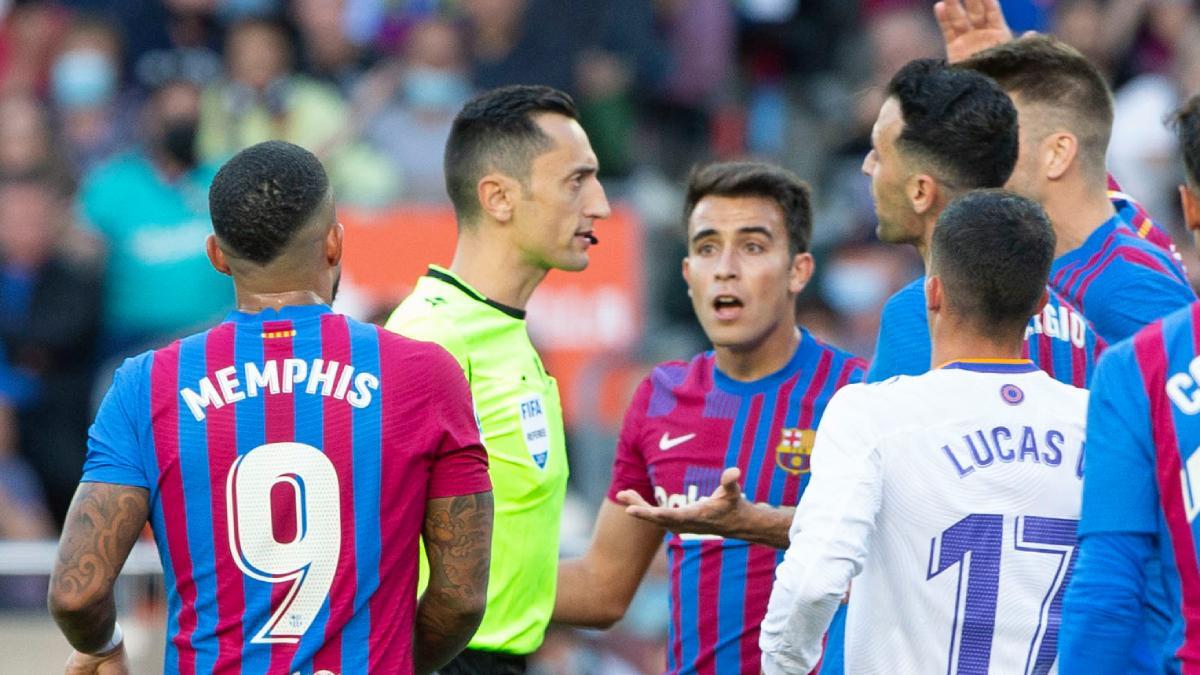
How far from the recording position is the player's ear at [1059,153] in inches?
204

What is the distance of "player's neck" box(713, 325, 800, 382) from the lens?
5.60 m

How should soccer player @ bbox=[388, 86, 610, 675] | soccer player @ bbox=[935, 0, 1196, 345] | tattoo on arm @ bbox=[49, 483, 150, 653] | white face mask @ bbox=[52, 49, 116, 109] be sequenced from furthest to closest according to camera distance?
white face mask @ bbox=[52, 49, 116, 109], soccer player @ bbox=[388, 86, 610, 675], soccer player @ bbox=[935, 0, 1196, 345], tattoo on arm @ bbox=[49, 483, 150, 653]

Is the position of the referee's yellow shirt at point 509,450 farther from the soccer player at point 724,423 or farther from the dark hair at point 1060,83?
the dark hair at point 1060,83

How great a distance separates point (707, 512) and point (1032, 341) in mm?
1015

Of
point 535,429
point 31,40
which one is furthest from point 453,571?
point 31,40

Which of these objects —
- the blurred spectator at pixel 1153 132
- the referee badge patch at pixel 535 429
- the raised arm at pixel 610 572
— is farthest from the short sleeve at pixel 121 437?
the blurred spectator at pixel 1153 132

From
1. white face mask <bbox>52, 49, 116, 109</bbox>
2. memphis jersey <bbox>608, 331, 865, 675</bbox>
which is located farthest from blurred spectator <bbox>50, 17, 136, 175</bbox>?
memphis jersey <bbox>608, 331, 865, 675</bbox>

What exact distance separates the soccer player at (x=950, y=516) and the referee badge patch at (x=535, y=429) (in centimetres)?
136

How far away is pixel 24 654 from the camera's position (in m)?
8.63

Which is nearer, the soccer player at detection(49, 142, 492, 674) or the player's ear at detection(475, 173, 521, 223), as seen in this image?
the soccer player at detection(49, 142, 492, 674)

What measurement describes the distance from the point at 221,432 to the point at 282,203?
1.82 ft

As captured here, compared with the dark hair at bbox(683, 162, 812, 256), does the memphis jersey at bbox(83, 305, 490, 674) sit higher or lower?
lower

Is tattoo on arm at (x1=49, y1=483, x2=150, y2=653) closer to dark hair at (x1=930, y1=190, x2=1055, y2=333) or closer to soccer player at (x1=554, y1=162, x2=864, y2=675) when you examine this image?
soccer player at (x1=554, y1=162, x2=864, y2=675)

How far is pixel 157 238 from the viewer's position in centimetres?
1058
